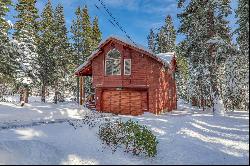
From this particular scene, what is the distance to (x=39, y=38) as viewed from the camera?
1775 inches

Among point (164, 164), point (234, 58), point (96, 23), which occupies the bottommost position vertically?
point (164, 164)

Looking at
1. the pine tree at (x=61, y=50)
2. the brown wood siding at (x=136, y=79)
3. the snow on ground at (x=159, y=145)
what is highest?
the pine tree at (x=61, y=50)

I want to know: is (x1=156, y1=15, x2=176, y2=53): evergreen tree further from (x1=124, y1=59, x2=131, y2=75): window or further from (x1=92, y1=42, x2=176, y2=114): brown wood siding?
(x1=124, y1=59, x2=131, y2=75): window

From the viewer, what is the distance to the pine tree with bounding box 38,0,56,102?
45.0 meters

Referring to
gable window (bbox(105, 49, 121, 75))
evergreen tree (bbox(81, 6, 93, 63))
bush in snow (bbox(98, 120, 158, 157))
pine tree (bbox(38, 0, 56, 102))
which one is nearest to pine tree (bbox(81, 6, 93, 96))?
evergreen tree (bbox(81, 6, 93, 63))

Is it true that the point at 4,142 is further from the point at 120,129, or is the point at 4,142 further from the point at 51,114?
the point at 51,114

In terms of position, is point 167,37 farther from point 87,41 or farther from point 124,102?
point 124,102

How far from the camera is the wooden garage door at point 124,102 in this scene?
30.2 m

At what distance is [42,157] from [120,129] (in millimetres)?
4139

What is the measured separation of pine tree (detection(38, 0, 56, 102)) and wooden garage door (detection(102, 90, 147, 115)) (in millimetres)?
15406

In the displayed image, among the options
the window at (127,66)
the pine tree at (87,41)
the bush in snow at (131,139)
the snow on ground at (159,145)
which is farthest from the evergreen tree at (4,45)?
the bush in snow at (131,139)

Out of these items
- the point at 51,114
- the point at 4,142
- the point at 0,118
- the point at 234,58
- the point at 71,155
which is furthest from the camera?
the point at 51,114

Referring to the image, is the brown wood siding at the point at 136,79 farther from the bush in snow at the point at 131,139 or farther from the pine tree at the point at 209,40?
the bush in snow at the point at 131,139

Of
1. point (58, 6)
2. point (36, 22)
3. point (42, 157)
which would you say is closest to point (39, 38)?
point (36, 22)
